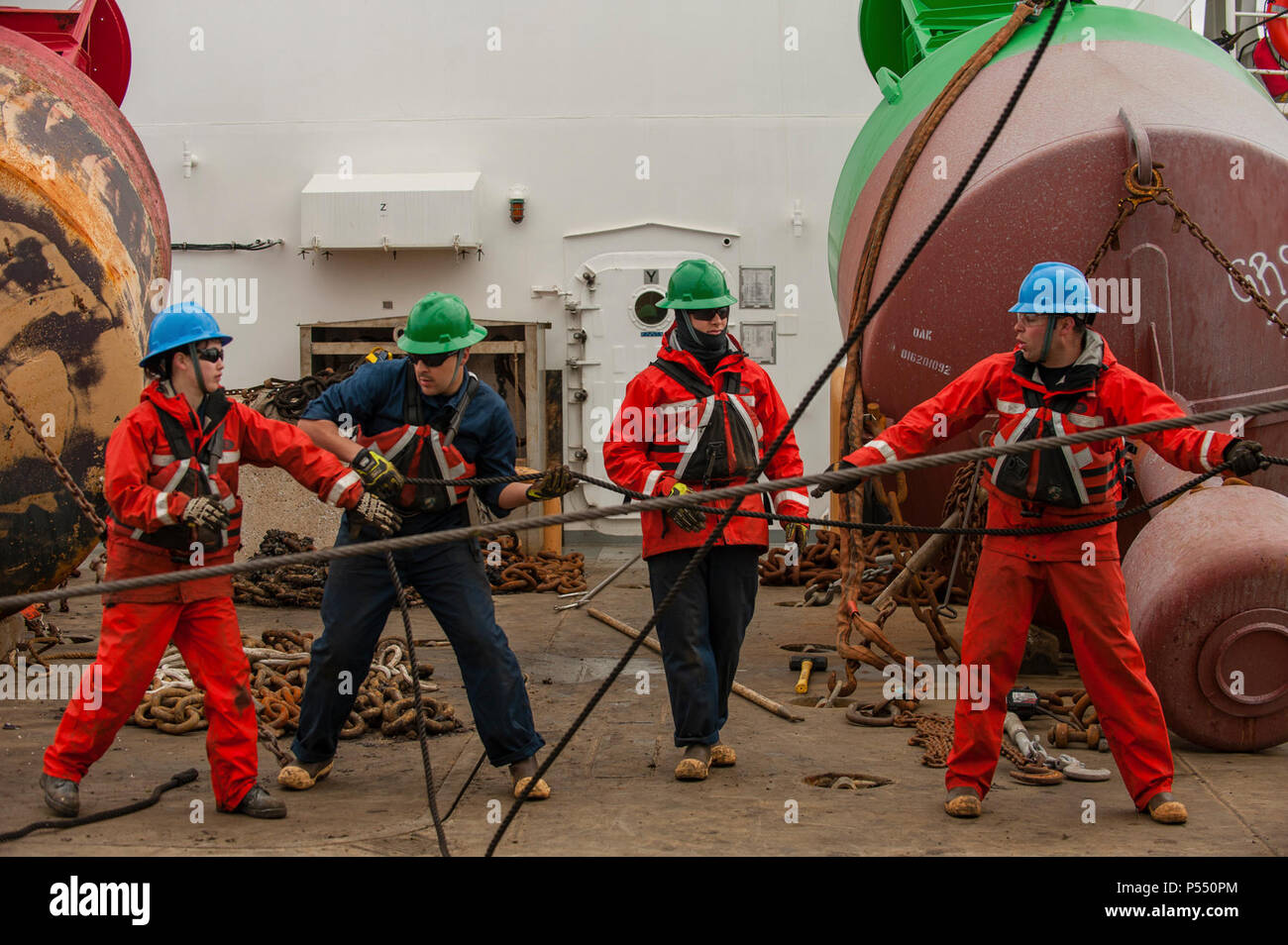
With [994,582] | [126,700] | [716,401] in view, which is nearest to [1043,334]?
[994,582]

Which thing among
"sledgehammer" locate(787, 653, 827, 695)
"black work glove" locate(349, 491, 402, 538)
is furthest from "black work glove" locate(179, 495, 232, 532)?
"sledgehammer" locate(787, 653, 827, 695)

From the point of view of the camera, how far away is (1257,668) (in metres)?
4.67

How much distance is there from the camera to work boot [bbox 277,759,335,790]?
4555mm

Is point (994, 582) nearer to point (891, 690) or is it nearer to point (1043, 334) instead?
point (1043, 334)

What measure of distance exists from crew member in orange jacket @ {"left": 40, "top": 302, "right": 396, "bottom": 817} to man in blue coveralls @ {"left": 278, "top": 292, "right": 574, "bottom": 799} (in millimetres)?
246

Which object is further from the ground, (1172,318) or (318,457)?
(1172,318)

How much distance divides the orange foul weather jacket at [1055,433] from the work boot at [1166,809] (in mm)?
785

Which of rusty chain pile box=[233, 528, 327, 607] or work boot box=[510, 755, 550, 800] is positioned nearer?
work boot box=[510, 755, 550, 800]

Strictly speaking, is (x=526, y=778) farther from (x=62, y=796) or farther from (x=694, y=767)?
(x=62, y=796)

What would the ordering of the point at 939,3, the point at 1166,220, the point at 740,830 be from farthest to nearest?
the point at 939,3 → the point at 1166,220 → the point at 740,830

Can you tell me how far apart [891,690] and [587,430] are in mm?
5636

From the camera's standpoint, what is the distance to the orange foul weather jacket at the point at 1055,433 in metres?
4.14

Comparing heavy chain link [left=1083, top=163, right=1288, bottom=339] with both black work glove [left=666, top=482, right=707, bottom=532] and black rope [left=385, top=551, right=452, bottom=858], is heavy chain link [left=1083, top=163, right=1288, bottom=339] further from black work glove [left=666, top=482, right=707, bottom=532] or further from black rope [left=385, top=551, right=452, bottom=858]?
black rope [left=385, top=551, right=452, bottom=858]

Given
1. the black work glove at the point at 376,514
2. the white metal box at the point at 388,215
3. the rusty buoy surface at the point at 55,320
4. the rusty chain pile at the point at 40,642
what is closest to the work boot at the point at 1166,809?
the black work glove at the point at 376,514
